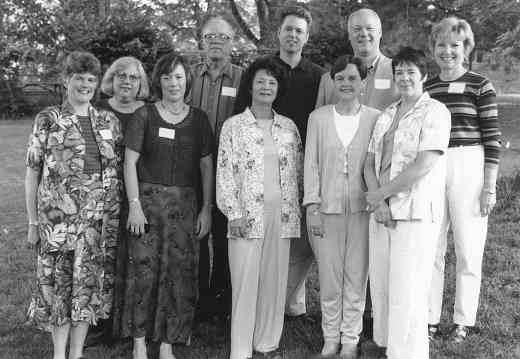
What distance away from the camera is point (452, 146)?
13.3 feet

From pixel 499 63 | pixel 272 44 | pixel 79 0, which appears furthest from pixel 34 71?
pixel 499 63

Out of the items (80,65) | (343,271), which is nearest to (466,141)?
(343,271)

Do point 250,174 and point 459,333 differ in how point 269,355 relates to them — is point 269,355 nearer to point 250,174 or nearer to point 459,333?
point 250,174

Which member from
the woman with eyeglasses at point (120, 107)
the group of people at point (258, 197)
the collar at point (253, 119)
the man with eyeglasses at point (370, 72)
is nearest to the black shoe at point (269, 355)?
the group of people at point (258, 197)

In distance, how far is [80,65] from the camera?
12.0 feet

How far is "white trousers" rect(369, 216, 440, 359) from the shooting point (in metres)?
3.46

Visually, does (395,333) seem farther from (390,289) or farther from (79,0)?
(79,0)

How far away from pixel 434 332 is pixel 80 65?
3.41 meters

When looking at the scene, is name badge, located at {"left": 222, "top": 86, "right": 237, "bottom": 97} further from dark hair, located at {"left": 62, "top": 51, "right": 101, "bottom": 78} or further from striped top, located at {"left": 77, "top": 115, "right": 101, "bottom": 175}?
striped top, located at {"left": 77, "top": 115, "right": 101, "bottom": 175}

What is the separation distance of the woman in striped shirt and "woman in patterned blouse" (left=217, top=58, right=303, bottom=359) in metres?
1.21

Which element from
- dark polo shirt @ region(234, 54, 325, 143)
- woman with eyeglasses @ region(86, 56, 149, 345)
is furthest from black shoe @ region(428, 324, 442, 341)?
woman with eyeglasses @ region(86, 56, 149, 345)

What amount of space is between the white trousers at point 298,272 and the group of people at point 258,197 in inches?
24.7

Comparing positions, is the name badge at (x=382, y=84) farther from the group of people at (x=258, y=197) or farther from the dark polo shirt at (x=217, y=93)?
the dark polo shirt at (x=217, y=93)

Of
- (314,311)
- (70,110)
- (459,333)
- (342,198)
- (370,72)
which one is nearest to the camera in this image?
(70,110)
